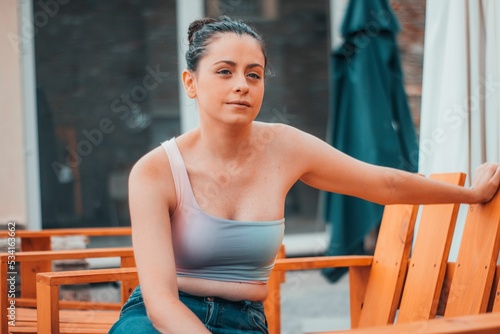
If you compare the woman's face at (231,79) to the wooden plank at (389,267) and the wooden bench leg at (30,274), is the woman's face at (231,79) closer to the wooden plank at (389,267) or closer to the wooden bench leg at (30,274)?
the wooden plank at (389,267)

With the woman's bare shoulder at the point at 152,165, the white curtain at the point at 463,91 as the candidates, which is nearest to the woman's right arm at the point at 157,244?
the woman's bare shoulder at the point at 152,165

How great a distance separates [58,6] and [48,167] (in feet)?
3.89

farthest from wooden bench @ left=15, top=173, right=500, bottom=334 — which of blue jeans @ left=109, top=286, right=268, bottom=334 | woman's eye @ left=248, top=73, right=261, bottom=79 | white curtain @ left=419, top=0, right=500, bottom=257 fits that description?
woman's eye @ left=248, top=73, right=261, bottom=79

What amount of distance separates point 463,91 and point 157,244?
1554 millimetres

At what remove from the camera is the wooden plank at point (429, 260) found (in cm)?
273

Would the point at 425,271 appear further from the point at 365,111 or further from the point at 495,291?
the point at 365,111

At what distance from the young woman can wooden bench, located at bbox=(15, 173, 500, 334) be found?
287mm

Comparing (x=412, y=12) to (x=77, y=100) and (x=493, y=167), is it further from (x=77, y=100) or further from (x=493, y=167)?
(x=493, y=167)

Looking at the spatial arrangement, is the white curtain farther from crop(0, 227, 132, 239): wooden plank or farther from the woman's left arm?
crop(0, 227, 132, 239): wooden plank

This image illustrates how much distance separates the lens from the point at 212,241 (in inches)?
88.3

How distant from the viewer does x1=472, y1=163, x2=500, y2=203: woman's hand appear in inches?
99.0

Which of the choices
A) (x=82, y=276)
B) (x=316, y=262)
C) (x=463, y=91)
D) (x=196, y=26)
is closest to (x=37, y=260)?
(x=82, y=276)

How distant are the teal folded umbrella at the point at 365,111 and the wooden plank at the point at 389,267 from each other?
1.33 m

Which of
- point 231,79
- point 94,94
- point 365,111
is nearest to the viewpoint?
point 231,79
